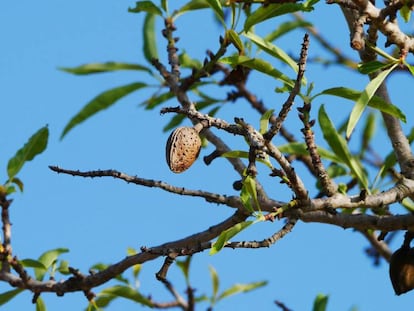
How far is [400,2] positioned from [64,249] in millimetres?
2060

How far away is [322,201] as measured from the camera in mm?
2877

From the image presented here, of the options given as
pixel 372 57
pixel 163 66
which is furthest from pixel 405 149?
pixel 163 66

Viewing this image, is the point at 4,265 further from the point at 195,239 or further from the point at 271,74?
the point at 271,74

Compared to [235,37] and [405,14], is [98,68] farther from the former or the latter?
[405,14]

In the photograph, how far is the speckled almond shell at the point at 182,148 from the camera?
2789 mm

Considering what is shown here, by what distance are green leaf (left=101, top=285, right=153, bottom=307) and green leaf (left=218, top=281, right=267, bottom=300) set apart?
0.92 meters

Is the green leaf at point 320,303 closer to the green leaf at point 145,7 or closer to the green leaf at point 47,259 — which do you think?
the green leaf at point 47,259

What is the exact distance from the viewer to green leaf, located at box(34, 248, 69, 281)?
408cm

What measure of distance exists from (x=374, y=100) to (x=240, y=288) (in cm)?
240

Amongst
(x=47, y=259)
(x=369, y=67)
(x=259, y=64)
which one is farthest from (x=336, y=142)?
(x=47, y=259)

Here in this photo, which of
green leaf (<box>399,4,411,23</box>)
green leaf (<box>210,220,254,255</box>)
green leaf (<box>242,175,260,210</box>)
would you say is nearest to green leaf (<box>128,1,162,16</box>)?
green leaf (<box>399,4,411,23</box>)

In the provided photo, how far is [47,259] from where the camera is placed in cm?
414

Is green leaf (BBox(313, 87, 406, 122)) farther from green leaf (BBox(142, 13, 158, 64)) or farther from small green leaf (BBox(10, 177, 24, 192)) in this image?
Answer: green leaf (BBox(142, 13, 158, 64))

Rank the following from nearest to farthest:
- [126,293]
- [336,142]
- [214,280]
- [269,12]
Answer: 1. [269,12]
2. [336,142]
3. [126,293]
4. [214,280]
